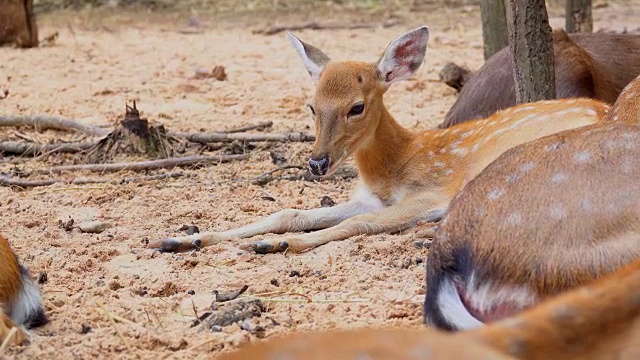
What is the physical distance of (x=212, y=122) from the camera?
9625mm

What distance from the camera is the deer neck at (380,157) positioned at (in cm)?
715

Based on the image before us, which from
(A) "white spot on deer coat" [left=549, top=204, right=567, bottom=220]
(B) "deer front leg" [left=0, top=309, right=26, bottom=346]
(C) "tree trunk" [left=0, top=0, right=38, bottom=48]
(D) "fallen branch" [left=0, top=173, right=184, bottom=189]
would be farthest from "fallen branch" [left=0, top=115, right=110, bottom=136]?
(A) "white spot on deer coat" [left=549, top=204, right=567, bottom=220]

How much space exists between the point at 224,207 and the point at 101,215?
2.55ft

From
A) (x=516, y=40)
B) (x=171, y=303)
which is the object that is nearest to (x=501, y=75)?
(x=516, y=40)

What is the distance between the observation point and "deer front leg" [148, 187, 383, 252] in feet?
20.0

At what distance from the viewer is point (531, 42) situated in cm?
699

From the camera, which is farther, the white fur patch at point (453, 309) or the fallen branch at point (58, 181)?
the fallen branch at point (58, 181)

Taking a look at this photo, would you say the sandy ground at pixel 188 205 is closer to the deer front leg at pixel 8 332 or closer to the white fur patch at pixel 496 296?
the deer front leg at pixel 8 332

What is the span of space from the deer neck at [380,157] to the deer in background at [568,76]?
1500 millimetres

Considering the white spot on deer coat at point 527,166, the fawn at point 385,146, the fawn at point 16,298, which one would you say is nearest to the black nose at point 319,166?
the fawn at point 385,146

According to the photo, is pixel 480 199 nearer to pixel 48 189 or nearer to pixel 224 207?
pixel 224 207

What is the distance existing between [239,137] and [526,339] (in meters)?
6.30

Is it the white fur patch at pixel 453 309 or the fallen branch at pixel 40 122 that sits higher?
the white fur patch at pixel 453 309

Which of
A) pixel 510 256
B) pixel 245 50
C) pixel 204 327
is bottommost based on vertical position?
pixel 245 50
